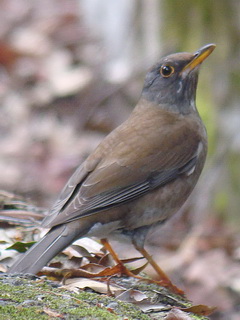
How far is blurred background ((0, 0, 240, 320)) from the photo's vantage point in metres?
9.09

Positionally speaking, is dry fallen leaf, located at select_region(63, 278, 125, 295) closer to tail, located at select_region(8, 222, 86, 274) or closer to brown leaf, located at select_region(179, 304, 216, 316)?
tail, located at select_region(8, 222, 86, 274)

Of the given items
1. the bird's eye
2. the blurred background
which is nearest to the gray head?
the bird's eye

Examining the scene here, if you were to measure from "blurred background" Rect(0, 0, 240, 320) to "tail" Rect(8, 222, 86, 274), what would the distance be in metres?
2.64

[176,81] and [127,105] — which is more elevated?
[127,105]

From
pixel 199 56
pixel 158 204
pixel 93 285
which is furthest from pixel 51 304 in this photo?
pixel 199 56

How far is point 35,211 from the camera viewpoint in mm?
6512

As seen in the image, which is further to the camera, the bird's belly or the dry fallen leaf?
the bird's belly

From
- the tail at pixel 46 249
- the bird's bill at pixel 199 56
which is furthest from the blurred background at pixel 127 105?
the tail at pixel 46 249

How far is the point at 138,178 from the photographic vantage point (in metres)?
5.62

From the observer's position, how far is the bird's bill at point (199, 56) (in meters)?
6.15

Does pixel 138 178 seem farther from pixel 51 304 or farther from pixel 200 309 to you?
pixel 51 304

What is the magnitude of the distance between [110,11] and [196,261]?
4.46 meters

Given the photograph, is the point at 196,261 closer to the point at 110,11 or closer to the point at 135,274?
the point at 135,274

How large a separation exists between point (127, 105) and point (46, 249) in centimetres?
662
